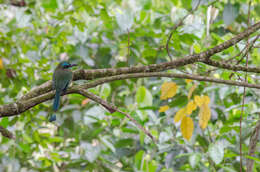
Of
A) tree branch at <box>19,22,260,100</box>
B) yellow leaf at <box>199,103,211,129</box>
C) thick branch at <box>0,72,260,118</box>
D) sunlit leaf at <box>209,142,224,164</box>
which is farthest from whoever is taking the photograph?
sunlit leaf at <box>209,142,224,164</box>

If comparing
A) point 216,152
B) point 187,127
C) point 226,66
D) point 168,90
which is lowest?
point 216,152

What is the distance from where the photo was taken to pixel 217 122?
11.0ft

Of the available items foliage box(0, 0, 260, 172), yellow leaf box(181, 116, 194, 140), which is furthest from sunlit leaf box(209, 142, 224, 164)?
yellow leaf box(181, 116, 194, 140)

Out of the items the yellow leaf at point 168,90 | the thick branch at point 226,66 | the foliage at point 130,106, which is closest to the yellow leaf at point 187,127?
the foliage at point 130,106

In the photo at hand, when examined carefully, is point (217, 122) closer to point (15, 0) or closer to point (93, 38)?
point (93, 38)

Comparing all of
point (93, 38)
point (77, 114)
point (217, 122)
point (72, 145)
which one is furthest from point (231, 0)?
point (72, 145)

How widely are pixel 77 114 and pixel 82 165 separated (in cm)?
63

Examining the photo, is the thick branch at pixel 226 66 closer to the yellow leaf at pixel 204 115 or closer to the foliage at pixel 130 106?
the foliage at pixel 130 106

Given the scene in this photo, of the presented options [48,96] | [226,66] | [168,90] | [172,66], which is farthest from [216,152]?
[48,96]

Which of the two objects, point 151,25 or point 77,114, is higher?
point 151,25

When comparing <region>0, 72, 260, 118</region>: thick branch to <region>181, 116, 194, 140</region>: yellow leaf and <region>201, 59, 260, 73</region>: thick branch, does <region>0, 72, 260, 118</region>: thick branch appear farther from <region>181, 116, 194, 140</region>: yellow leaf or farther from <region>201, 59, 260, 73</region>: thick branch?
<region>181, 116, 194, 140</region>: yellow leaf

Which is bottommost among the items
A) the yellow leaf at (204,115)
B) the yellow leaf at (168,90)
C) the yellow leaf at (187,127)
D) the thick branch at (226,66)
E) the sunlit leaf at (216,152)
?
the sunlit leaf at (216,152)

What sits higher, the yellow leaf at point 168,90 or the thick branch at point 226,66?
the thick branch at point 226,66

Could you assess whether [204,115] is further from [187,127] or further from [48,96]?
[48,96]
